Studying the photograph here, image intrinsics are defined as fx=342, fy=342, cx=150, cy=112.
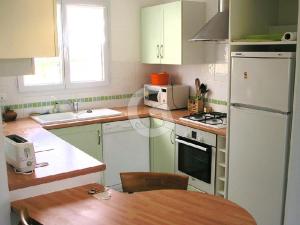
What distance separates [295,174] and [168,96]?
6.60 feet

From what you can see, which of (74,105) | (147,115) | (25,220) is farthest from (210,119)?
(25,220)

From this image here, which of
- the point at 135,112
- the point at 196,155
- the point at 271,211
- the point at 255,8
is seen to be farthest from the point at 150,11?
the point at 271,211

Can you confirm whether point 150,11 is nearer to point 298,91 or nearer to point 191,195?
point 298,91

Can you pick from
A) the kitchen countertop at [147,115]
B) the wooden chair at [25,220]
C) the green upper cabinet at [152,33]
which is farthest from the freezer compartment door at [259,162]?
the wooden chair at [25,220]

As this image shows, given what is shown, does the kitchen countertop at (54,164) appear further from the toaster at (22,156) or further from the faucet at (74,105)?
the faucet at (74,105)

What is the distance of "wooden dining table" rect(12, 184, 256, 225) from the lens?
1.67 meters

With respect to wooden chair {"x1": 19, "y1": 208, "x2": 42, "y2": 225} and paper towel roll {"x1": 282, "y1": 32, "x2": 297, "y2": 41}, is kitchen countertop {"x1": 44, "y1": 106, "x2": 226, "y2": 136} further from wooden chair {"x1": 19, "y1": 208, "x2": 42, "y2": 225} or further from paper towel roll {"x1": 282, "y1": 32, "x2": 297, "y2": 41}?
wooden chair {"x1": 19, "y1": 208, "x2": 42, "y2": 225}

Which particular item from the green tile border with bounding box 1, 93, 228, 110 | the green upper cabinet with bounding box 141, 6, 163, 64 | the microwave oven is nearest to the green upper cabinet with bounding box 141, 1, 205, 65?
the green upper cabinet with bounding box 141, 6, 163, 64

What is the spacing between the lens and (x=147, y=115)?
4145 millimetres

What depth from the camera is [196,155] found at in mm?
3531

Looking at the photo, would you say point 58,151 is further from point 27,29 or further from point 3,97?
point 3,97

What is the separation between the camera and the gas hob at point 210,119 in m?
3.42

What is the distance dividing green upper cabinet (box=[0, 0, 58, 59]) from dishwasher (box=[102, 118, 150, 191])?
1795mm

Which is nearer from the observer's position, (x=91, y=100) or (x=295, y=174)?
(x=295, y=174)
